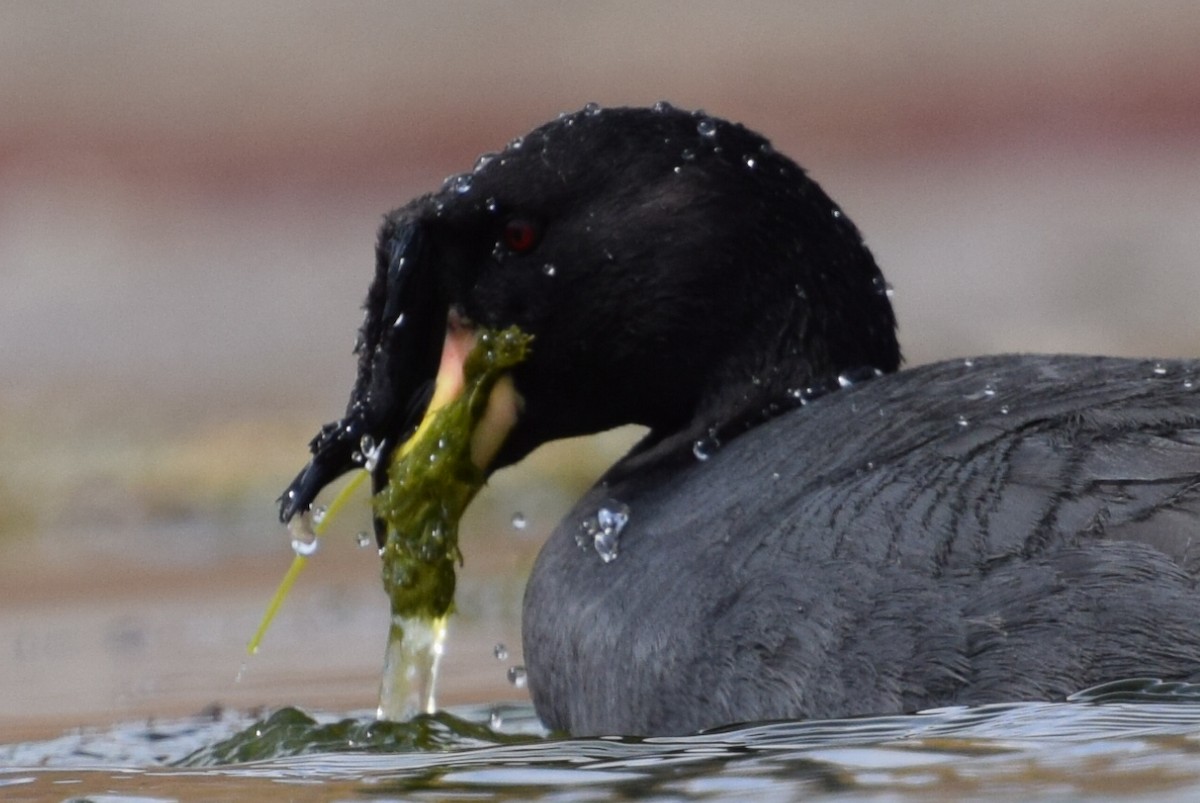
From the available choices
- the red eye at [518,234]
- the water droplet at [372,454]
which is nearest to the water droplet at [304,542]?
the water droplet at [372,454]

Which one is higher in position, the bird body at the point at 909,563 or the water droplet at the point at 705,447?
the water droplet at the point at 705,447

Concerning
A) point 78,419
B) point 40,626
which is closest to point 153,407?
point 78,419

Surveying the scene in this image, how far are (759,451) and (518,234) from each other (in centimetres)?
68

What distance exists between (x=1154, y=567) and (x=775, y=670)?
25.6 inches

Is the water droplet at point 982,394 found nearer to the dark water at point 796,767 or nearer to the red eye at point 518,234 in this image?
the dark water at point 796,767

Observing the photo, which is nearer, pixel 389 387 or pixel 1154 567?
pixel 1154 567

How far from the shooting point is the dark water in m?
3.42

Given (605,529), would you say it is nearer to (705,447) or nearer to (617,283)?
(705,447)

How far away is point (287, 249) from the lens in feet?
65.1

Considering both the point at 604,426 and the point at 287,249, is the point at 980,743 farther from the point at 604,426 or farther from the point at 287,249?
the point at 287,249

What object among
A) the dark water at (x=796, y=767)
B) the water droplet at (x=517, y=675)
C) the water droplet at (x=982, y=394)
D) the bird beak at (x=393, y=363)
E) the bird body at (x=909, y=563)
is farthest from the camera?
the water droplet at (x=517, y=675)

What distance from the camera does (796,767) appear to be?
11.9 ft

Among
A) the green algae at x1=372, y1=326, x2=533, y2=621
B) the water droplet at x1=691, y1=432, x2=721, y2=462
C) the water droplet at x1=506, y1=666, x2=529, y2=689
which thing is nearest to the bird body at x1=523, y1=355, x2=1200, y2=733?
the water droplet at x1=691, y1=432, x2=721, y2=462

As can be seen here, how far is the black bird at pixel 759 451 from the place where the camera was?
3.86 m
